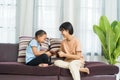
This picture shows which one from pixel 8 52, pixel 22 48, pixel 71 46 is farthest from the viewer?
pixel 8 52

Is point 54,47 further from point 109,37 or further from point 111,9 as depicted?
point 111,9

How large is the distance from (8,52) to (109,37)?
1.69m

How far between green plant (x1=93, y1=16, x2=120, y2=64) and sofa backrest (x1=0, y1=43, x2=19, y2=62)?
55.0 inches

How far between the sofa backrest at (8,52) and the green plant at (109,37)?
1396 millimetres

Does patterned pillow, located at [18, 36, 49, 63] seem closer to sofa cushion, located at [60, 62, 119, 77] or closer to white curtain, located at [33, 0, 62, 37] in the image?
white curtain, located at [33, 0, 62, 37]

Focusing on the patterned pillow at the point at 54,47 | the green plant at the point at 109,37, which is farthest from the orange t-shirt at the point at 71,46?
the green plant at the point at 109,37

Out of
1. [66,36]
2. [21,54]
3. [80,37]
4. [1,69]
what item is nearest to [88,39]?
[80,37]

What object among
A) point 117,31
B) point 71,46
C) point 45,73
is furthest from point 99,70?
point 117,31

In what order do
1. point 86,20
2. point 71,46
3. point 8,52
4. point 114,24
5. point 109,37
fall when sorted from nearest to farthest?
point 71,46 < point 8,52 < point 109,37 < point 114,24 < point 86,20

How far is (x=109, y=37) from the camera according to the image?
13.3 feet

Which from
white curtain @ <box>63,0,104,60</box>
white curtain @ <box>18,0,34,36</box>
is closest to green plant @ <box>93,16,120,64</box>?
white curtain @ <box>63,0,104,60</box>

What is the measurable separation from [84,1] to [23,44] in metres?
1.44

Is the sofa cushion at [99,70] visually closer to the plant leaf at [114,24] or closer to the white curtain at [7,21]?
the plant leaf at [114,24]

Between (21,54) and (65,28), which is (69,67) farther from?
(21,54)
